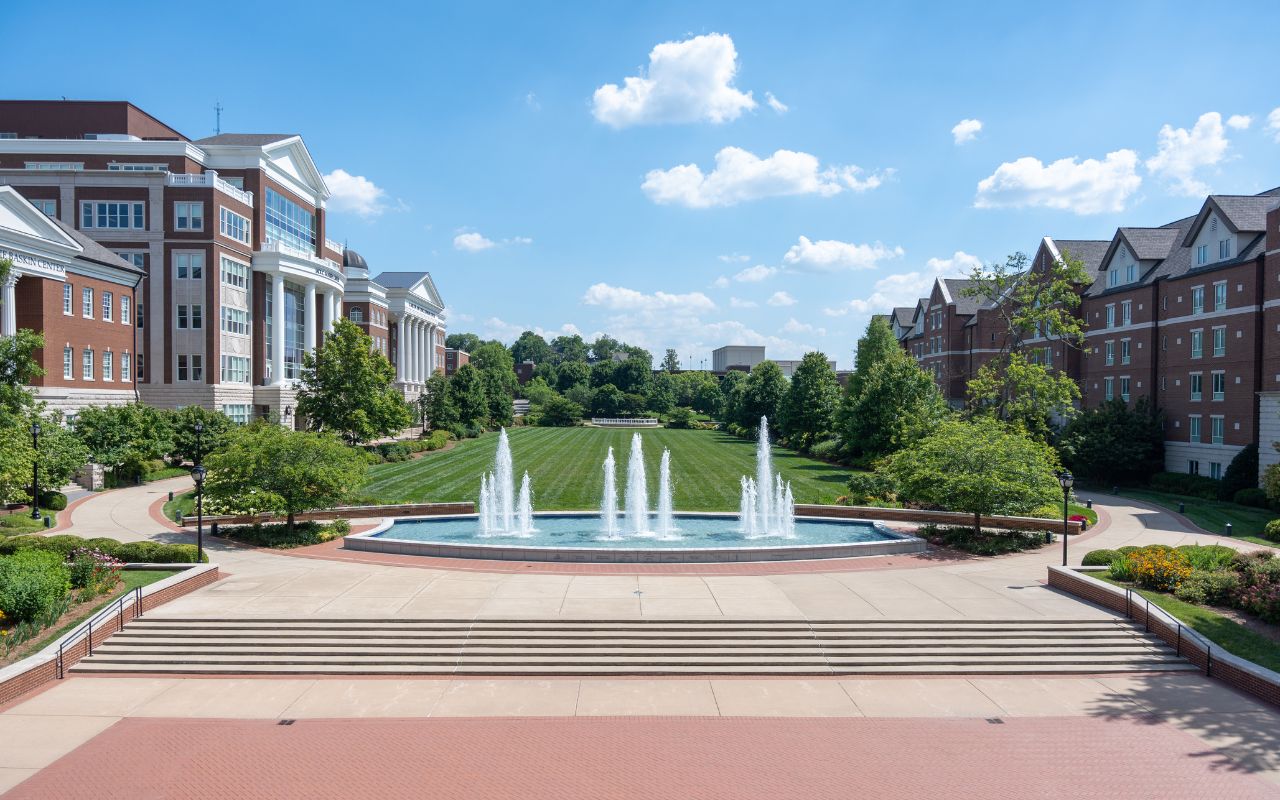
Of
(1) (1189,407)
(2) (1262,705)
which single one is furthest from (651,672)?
(1) (1189,407)

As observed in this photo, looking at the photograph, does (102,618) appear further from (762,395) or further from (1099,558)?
(762,395)

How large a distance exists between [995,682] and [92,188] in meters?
58.1

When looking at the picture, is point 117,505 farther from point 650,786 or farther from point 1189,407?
point 1189,407

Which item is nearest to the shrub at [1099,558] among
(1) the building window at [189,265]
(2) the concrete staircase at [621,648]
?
(2) the concrete staircase at [621,648]

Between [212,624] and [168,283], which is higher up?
[168,283]

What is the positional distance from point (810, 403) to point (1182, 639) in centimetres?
4981

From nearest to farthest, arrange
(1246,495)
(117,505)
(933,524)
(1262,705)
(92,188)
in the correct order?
(1262,705)
(933,524)
(117,505)
(1246,495)
(92,188)

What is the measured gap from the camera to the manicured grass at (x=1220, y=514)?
98.2ft

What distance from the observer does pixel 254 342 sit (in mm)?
56250

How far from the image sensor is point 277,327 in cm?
5600

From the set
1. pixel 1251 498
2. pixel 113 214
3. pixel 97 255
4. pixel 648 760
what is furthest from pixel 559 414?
pixel 648 760

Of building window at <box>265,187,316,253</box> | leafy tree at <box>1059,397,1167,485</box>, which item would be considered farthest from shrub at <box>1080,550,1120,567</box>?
building window at <box>265,187,316,253</box>

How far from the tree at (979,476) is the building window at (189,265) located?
46.7m

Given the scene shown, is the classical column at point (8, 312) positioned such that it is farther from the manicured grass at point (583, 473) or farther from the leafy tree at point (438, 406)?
the leafy tree at point (438, 406)
